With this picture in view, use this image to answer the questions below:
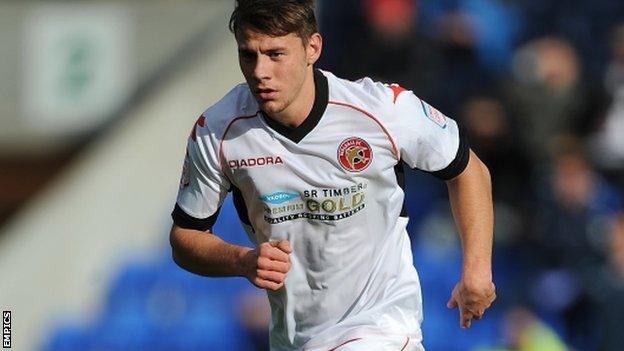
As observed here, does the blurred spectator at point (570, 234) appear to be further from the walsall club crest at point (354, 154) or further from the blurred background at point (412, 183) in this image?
the walsall club crest at point (354, 154)

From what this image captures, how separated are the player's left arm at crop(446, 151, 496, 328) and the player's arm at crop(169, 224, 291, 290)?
0.78 metres

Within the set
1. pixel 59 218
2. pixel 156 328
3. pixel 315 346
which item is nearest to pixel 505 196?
pixel 156 328

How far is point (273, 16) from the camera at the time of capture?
455cm

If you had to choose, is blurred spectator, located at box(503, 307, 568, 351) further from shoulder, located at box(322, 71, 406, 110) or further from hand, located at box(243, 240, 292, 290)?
hand, located at box(243, 240, 292, 290)

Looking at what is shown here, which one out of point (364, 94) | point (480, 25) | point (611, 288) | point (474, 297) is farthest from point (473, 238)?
point (480, 25)

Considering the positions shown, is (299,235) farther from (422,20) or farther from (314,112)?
(422,20)

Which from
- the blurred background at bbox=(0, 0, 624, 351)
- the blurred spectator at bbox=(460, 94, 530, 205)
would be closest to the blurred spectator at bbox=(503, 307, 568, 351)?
the blurred background at bbox=(0, 0, 624, 351)

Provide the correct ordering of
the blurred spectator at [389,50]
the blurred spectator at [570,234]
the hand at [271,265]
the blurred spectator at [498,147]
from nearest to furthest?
the hand at [271,265]
the blurred spectator at [570,234]
the blurred spectator at [498,147]
the blurred spectator at [389,50]

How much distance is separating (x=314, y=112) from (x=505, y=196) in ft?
17.7

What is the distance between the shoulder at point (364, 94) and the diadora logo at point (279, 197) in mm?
389

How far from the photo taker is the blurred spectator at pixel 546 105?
32.8 ft

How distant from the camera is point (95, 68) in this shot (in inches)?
487

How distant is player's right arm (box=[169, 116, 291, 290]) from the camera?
15.6 ft

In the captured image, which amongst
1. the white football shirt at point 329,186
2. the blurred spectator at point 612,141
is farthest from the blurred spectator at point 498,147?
the white football shirt at point 329,186
